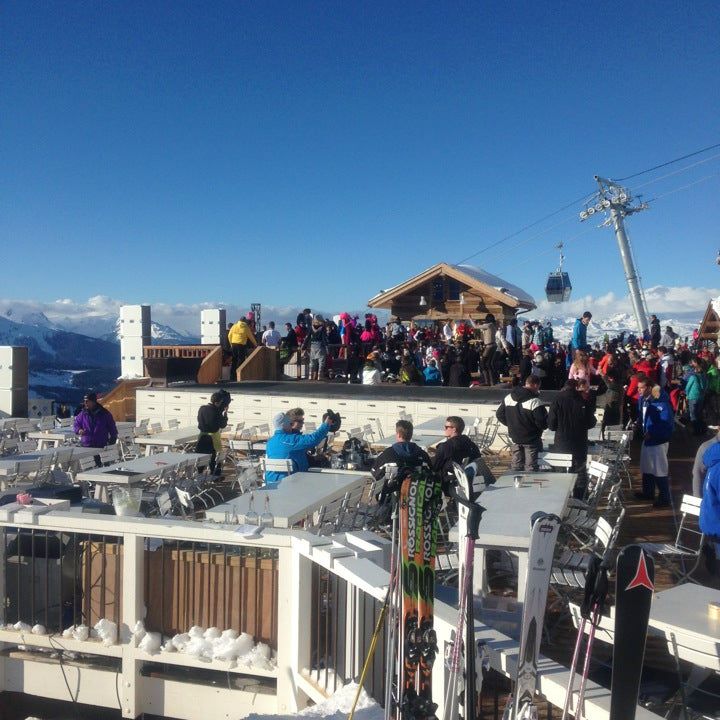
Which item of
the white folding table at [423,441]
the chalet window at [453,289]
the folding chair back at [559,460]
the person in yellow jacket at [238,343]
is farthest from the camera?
the chalet window at [453,289]

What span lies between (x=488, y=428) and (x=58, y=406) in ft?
42.1

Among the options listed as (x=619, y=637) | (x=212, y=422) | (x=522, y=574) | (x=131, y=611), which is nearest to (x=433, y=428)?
(x=212, y=422)

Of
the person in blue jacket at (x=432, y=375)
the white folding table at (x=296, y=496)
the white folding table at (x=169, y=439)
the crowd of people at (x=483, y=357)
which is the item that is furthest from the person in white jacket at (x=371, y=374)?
the white folding table at (x=296, y=496)

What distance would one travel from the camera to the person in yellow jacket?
2034 cm

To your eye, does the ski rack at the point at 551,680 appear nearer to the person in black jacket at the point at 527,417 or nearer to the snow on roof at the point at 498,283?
the person in black jacket at the point at 527,417

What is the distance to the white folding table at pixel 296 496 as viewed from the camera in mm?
5898

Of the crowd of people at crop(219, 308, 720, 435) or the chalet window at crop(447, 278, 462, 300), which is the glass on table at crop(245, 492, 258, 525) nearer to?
the crowd of people at crop(219, 308, 720, 435)

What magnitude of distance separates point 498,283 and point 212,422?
54.0 ft

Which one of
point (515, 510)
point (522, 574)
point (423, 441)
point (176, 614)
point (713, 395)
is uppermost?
point (713, 395)

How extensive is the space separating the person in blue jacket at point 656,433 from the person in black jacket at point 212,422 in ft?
18.4

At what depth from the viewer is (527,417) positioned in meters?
8.36

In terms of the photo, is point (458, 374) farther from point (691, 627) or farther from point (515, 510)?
point (691, 627)

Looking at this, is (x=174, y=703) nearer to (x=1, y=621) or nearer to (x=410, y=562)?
(x=1, y=621)

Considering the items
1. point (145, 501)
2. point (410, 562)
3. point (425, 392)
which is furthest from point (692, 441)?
point (410, 562)
